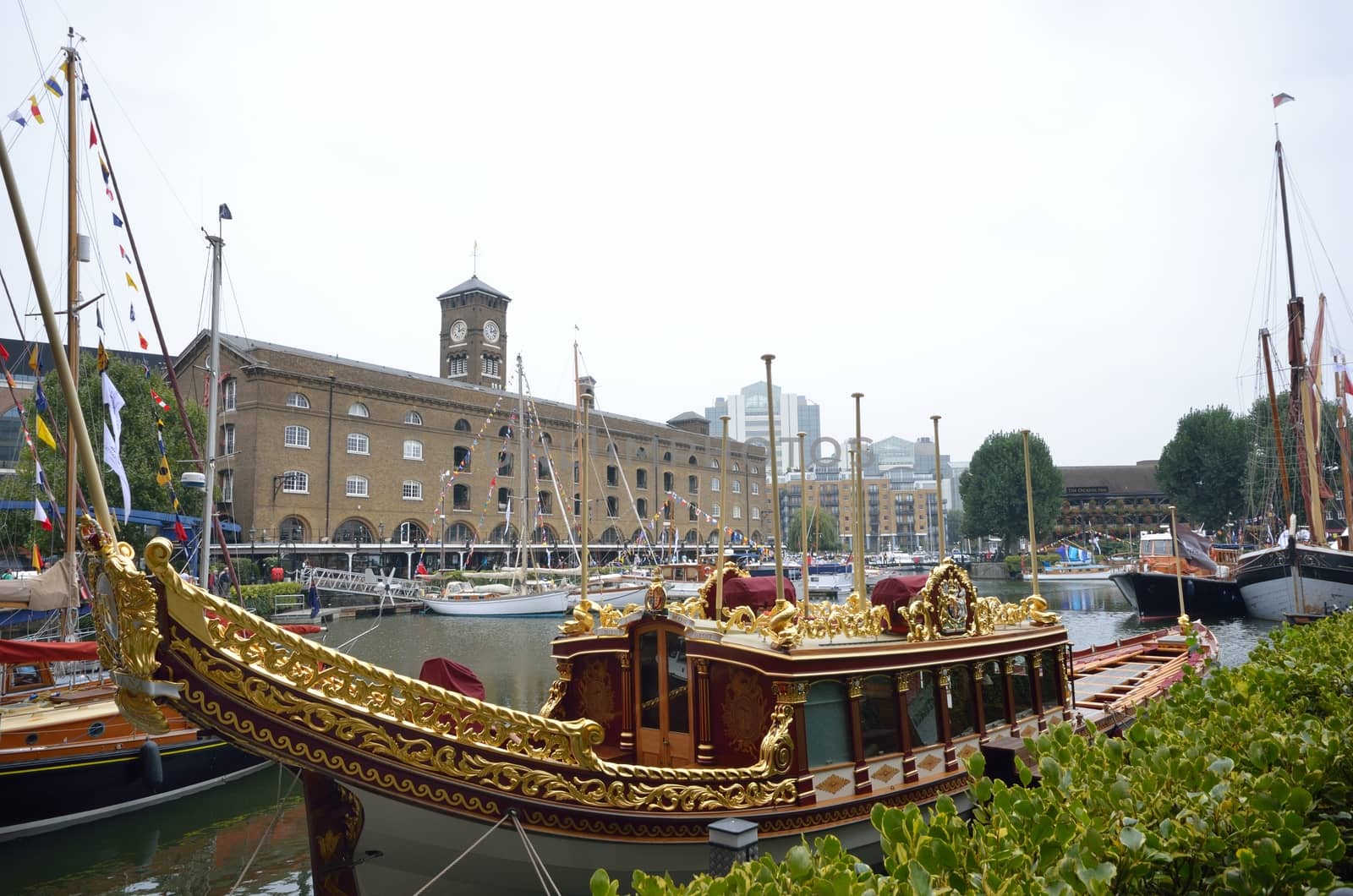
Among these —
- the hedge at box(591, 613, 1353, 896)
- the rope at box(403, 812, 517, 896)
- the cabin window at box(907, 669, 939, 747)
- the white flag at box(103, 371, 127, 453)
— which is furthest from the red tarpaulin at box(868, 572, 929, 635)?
the white flag at box(103, 371, 127, 453)

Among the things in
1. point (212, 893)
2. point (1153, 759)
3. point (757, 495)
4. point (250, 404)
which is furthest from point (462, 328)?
point (1153, 759)

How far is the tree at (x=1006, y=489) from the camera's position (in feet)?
202

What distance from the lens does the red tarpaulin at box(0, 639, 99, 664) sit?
10.3 metres

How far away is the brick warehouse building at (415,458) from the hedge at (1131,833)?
35.6m

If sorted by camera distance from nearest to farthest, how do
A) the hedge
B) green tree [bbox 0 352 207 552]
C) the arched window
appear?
the hedge
green tree [bbox 0 352 207 552]
the arched window

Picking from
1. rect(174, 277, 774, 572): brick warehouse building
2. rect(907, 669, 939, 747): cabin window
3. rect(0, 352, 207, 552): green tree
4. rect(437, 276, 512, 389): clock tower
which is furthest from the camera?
rect(437, 276, 512, 389): clock tower

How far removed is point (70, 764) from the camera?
10789 mm

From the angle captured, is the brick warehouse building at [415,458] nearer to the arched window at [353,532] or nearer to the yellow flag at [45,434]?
the arched window at [353,532]

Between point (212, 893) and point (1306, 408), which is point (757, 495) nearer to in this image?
point (1306, 408)

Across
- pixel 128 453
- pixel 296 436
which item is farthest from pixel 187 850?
pixel 296 436

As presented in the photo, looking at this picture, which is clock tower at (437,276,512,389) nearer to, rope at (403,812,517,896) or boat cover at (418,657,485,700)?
boat cover at (418,657,485,700)

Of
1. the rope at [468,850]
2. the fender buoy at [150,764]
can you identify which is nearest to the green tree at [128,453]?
the fender buoy at [150,764]

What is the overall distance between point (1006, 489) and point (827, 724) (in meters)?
60.6

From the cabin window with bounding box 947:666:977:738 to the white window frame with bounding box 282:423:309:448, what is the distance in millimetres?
42277
